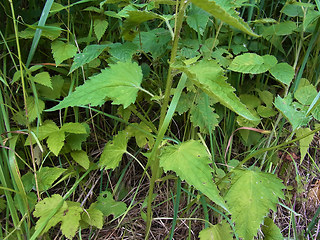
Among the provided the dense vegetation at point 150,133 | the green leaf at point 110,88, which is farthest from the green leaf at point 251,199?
the green leaf at point 110,88

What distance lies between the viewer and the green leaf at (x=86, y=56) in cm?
94

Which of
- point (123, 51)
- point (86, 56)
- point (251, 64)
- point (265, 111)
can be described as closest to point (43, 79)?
point (86, 56)

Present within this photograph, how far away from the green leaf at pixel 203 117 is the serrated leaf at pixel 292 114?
0.23 meters

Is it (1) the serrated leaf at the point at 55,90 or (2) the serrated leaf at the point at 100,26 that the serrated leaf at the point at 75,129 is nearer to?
(1) the serrated leaf at the point at 55,90

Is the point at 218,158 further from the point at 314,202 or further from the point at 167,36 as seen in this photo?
the point at 167,36

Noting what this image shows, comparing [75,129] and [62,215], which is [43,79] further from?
[62,215]

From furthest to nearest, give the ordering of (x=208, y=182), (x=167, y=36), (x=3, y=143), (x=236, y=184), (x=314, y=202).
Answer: (x=314, y=202), (x=167, y=36), (x=3, y=143), (x=236, y=184), (x=208, y=182)

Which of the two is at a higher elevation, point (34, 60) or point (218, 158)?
point (34, 60)

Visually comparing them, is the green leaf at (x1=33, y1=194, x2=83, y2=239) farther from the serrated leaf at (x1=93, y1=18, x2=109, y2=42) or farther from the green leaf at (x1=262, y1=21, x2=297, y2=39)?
the green leaf at (x1=262, y1=21, x2=297, y2=39)

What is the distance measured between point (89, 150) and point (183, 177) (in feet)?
2.16

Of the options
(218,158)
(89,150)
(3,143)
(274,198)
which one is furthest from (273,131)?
(3,143)

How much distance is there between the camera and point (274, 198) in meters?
0.72

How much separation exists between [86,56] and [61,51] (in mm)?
136

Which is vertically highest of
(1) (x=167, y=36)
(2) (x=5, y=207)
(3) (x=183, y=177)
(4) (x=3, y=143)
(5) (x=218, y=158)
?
(1) (x=167, y=36)
